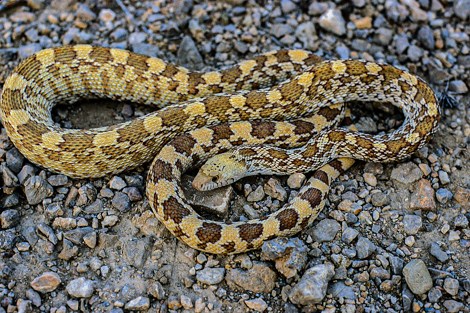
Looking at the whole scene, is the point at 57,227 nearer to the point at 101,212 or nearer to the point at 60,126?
the point at 101,212

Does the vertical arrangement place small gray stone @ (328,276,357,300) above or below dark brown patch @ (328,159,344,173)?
below

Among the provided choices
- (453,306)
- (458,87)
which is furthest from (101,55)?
(453,306)

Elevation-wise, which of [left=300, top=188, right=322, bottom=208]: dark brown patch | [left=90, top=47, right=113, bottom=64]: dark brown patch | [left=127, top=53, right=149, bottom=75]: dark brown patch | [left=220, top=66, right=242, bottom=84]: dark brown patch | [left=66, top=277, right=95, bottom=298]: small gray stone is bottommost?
[left=66, top=277, right=95, bottom=298]: small gray stone

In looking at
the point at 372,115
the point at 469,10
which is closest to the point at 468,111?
the point at 372,115

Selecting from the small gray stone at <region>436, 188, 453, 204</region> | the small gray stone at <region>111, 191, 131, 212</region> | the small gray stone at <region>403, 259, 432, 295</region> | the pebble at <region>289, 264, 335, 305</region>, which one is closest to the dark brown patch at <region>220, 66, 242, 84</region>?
the small gray stone at <region>111, 191, 131, 212</region>

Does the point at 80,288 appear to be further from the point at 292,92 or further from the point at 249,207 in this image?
the point at 292,92

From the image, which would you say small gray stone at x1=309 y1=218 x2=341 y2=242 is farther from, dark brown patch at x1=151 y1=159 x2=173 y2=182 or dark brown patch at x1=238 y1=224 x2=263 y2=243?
dark brown patch at x1=151 y1=159 x2=173 y2=182
